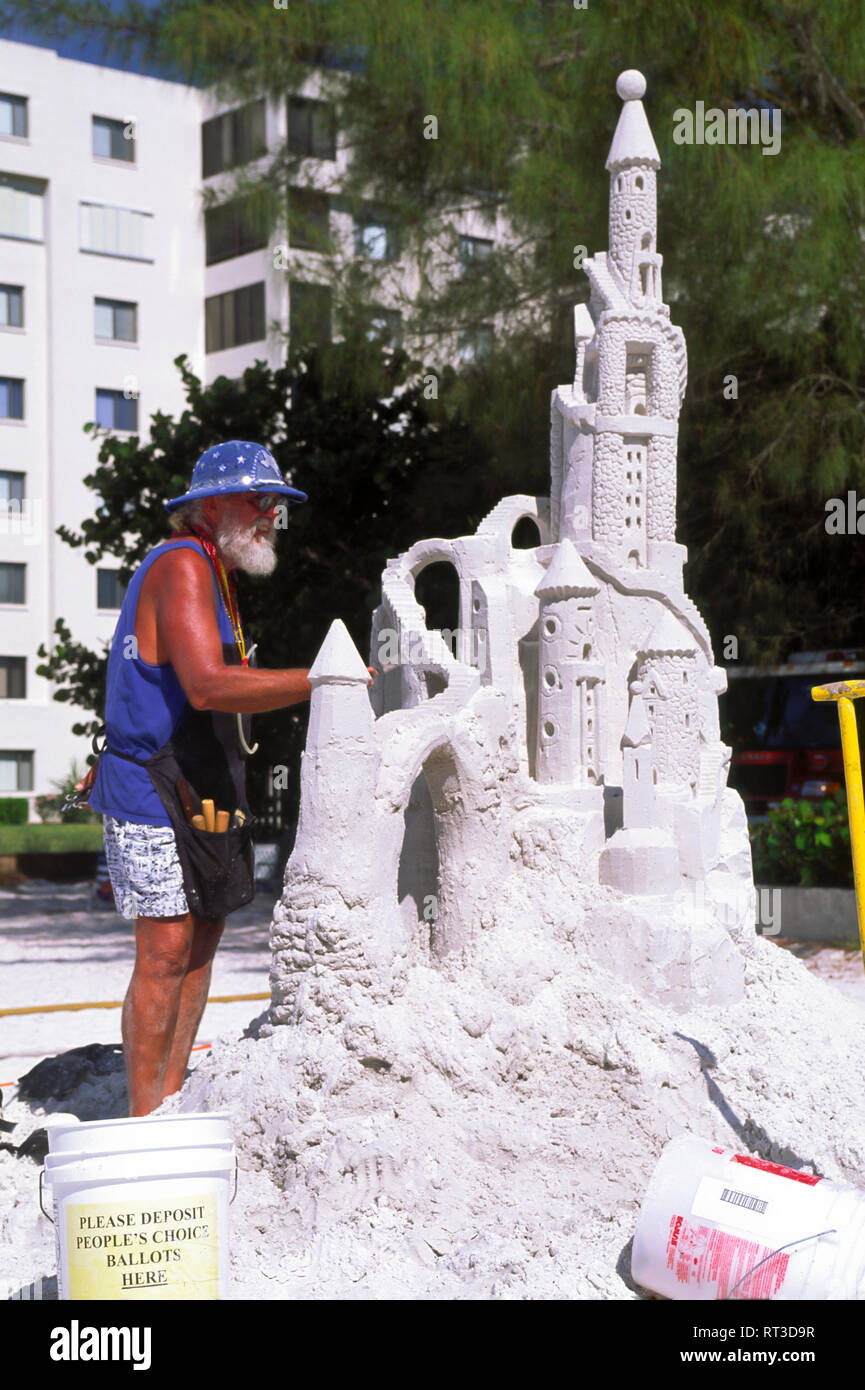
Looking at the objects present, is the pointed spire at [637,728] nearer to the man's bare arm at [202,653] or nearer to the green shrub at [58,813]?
the man's bare arm at [202,653]

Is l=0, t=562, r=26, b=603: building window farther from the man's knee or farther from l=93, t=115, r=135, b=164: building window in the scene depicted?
the man's knee

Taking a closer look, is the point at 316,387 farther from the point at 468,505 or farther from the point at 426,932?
the point at 426,932

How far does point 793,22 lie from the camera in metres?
8.86

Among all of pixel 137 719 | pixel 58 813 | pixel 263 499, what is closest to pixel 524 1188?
pixel 137 719

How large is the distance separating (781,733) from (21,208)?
54.2 feet

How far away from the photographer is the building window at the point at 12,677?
78.0 feet

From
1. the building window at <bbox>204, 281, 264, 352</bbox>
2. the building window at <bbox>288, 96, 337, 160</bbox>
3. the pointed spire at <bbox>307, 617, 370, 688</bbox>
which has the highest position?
the building window at <bbox>204, 281, 264, 352</bbox>

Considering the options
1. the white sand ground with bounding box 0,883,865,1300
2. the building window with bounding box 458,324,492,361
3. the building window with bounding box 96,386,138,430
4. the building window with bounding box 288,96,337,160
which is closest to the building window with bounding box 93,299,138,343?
the building window with bounding box 96,386,138,430

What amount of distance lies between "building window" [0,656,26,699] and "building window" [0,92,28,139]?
8057 mm

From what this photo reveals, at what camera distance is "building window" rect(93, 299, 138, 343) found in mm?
23859

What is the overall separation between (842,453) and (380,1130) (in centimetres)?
603
